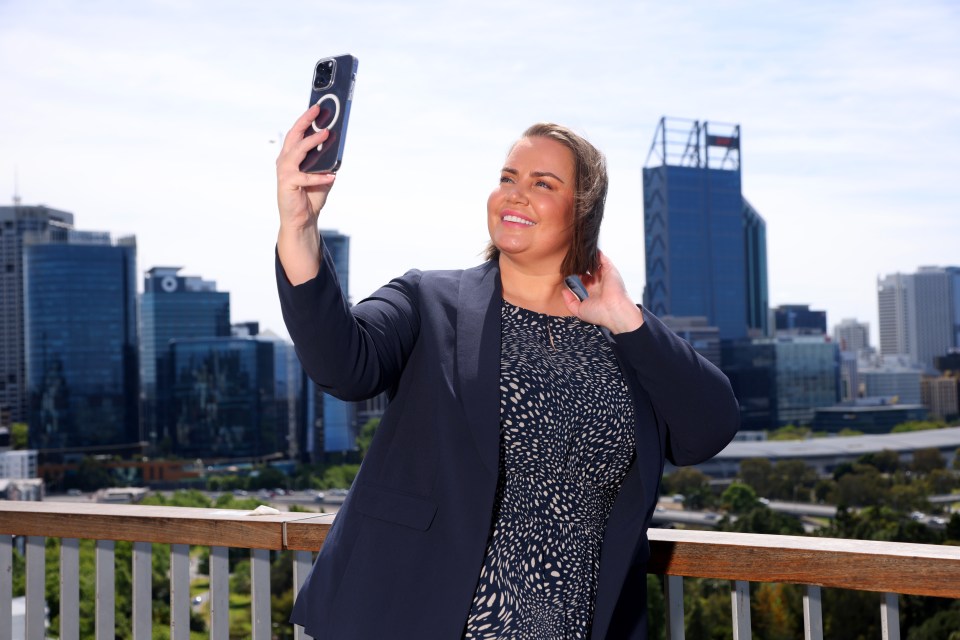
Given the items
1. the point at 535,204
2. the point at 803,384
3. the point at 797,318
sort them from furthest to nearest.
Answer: the point at 797,318, the point at 803,384, the point at 535,204

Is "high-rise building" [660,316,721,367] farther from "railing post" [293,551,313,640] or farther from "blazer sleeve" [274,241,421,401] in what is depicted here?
"blazer sleeve" [274,241,421,401]

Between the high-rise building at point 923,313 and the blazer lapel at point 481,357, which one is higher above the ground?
the high-rise building at point 923,313

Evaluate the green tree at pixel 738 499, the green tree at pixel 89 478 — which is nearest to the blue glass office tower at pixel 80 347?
the green tree at pixel 89 478

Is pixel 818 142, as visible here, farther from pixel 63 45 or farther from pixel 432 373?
pixel 432 373

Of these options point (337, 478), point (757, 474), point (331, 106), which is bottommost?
point (337, 478)

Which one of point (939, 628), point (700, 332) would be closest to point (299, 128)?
point (939, 628)

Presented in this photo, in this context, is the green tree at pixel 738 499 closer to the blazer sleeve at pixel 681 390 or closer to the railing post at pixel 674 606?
the railing post at pixel 674 606

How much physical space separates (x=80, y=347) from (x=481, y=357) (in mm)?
67553

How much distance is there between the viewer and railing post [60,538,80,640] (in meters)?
2.07

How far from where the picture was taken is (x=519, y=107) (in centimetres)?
5288

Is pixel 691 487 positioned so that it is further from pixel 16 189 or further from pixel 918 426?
pixel 16 189

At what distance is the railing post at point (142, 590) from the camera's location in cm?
203

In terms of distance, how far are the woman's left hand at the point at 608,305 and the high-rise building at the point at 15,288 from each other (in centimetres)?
7097

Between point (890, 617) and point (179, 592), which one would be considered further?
point (179, 592)
